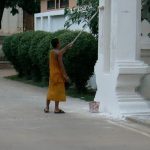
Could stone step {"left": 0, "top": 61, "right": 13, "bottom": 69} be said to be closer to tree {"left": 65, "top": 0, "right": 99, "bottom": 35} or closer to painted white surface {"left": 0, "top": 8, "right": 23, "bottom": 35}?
painted white surface {"left": 0, "top": 8, "right": 23, "bottom": 35}

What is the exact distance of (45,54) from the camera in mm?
20500

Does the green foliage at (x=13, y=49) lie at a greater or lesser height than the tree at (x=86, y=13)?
lesser

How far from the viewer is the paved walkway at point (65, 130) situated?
10227 millimetres

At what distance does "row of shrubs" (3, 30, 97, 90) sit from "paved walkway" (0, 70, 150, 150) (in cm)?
210

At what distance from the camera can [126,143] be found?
10453 millimetres

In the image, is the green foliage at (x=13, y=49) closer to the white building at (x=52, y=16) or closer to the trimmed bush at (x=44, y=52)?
the white building at (x=52, y=16)

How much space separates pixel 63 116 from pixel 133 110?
1671 mm

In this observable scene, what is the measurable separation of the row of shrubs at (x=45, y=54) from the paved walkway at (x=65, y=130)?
2.10m

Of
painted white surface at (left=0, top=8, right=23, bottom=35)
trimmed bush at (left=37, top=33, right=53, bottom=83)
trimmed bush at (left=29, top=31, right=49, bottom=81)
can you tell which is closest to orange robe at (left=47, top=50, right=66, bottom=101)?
trimmed bush at (left=37, top=33, right=53, bottom=83)

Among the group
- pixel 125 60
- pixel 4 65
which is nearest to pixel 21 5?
pixel 4 65

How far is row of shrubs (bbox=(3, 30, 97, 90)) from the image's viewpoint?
1809 cm

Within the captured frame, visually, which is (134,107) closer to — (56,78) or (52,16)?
(56,78)

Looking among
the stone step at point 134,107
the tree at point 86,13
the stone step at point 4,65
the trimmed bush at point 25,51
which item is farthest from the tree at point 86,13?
the stone step at point 4,65

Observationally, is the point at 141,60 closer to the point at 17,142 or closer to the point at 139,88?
the point at 139,88
